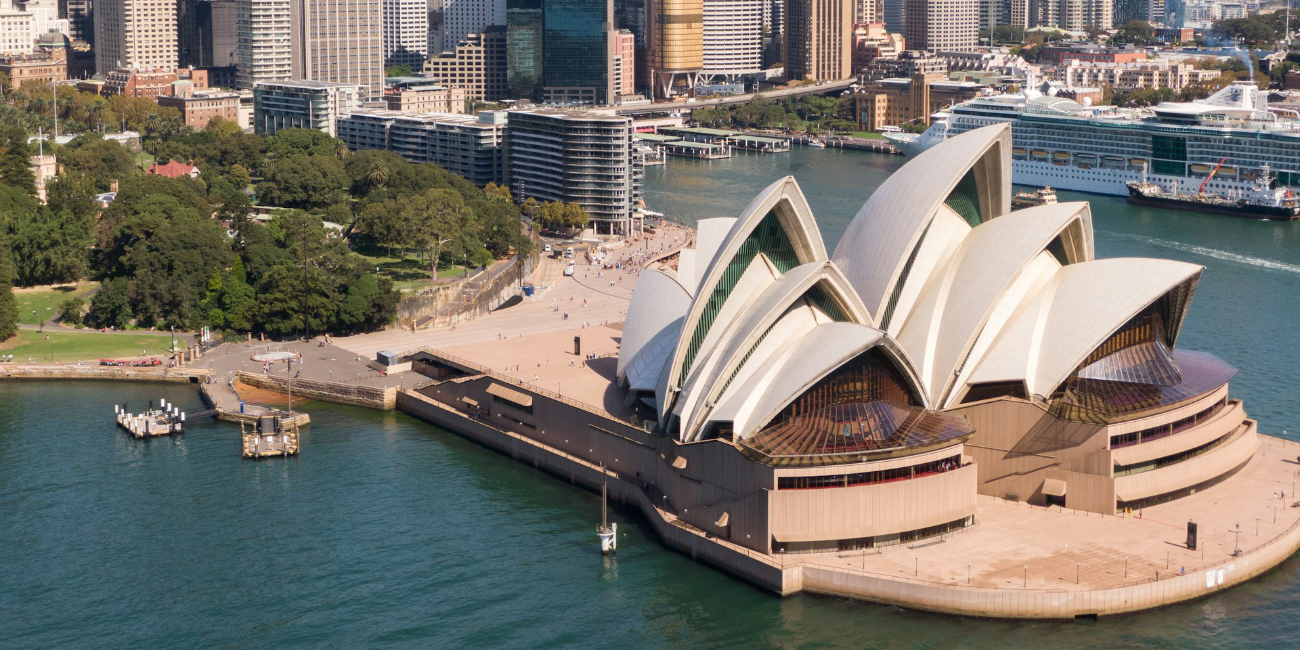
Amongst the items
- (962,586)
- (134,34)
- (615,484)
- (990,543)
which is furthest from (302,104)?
(962,586)

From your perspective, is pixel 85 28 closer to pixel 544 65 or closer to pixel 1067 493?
pixel 544 65

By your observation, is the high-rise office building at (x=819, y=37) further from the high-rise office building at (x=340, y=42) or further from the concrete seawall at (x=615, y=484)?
the concrete seawall at (x=615, y=484)

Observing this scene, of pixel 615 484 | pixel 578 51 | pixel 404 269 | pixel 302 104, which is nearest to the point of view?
pixel 615 484

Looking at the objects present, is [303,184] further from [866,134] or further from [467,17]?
[467,17]

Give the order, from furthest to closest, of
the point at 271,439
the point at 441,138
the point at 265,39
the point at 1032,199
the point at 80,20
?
the point at 80,20 < the point at 265,39 < the point at 441,138 < the point at 1032,199 < the point at 271,439

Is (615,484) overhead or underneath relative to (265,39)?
underneath

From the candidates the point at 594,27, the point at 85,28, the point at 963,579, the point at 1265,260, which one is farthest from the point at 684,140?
the point at 963,579

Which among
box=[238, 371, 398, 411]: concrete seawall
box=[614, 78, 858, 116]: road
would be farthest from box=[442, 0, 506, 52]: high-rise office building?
box=[238, 371, 398, 411]: concrete seawall
